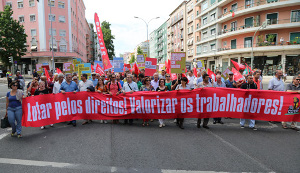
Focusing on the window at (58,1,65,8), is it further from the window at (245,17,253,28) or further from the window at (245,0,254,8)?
the window at (245,17,253,28)

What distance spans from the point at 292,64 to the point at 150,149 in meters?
29.9

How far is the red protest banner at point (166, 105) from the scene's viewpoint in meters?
6.18

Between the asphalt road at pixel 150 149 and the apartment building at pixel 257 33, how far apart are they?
24438mm

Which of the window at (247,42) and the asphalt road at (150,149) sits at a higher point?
the window at (247,42)

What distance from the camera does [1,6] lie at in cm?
4028

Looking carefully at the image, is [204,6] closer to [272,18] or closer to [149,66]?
[272,18]

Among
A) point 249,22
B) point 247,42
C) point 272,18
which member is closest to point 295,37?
point 272,18

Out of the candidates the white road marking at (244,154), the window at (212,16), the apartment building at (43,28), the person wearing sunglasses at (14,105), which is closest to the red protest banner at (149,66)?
the white road marking at (244,154)

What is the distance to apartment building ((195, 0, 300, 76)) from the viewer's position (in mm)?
26312

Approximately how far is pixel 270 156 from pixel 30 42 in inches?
1790

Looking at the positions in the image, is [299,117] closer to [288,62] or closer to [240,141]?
[240,141]

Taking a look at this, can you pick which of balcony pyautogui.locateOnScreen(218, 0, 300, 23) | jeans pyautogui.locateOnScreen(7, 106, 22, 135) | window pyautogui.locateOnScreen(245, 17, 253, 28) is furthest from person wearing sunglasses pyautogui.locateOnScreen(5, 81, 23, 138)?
window pyautogui.locateOnScreen(245, 17, 253, 28)

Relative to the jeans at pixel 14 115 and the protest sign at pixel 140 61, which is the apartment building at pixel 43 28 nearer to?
the protest sign at pixel 140 61

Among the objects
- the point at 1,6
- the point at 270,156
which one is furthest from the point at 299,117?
the point at 1,6
